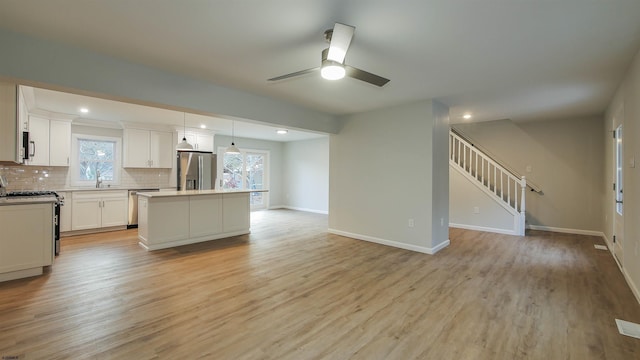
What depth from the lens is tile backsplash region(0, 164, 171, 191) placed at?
5270 mm

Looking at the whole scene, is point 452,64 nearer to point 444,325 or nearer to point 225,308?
point 444,325

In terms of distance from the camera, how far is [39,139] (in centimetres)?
524

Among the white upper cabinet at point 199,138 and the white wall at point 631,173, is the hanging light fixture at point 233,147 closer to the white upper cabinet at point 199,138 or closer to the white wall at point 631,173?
the white upper cabinet at point 199,138

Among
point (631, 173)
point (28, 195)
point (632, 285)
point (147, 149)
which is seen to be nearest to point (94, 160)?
point (147, 149)

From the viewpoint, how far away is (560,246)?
4855mm

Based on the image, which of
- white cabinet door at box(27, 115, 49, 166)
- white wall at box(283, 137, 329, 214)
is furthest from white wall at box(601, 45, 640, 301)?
white cabinet door at box(27, 115, 49, 166)

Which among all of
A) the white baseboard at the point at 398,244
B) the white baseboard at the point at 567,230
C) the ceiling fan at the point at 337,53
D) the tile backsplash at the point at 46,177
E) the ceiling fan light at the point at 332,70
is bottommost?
the white baseboard at the point at 398,244

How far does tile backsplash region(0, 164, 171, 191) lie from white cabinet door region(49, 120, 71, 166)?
35 centimetres

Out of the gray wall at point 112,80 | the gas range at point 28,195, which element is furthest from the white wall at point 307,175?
the gas range at point 28,195

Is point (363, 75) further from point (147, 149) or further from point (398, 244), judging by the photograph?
point (147, 149)

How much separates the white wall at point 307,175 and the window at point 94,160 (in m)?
4.91

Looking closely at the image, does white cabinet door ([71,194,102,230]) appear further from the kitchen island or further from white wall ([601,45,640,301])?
white wall ([601,45,640,301])

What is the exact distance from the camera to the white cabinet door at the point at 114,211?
228 inches

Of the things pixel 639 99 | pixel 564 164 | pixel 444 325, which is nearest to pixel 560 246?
pixel 564 164
